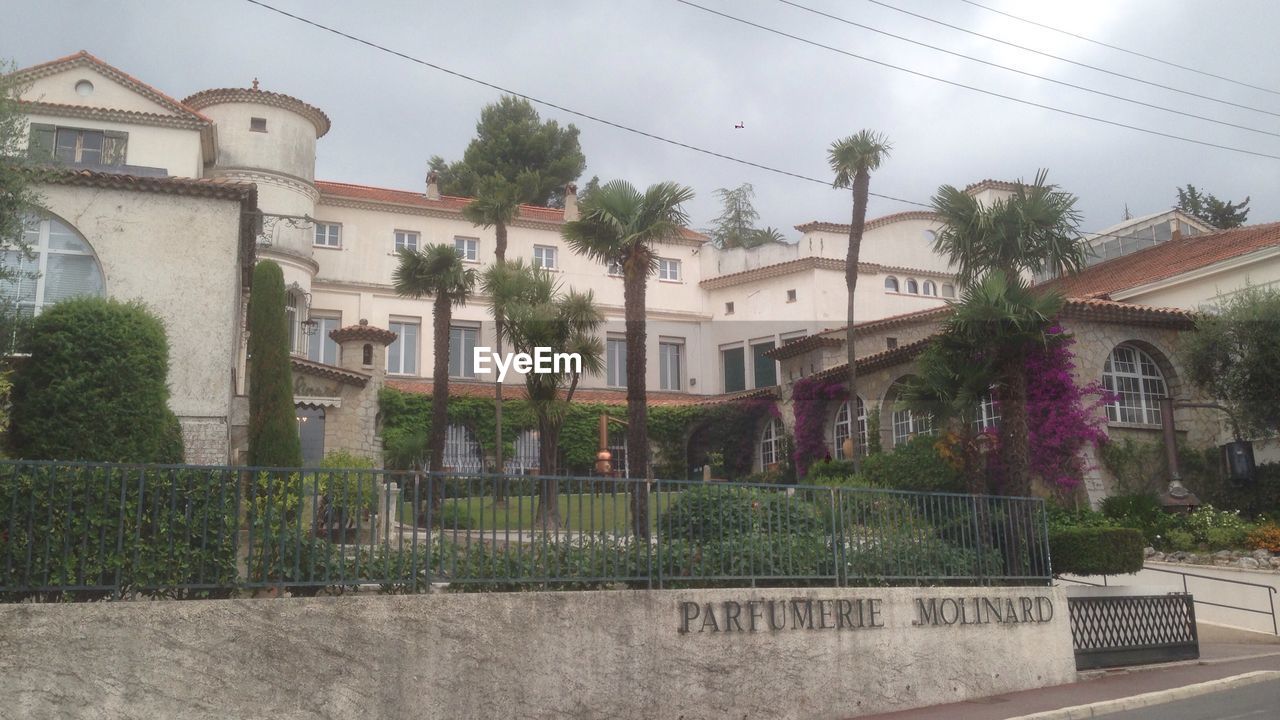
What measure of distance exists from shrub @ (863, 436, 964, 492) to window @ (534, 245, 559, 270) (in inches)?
739

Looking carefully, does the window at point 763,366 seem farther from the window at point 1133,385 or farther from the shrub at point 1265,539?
the shrub at point 1265,539

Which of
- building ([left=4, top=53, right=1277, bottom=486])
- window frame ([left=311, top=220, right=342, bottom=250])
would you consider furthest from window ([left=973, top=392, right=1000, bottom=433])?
window frame ([left=311, top=220, right=342, bottom=250])

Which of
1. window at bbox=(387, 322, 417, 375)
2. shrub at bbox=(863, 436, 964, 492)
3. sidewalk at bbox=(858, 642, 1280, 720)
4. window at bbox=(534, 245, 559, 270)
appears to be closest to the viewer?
sidewalk at bbox=(858, 642, 1280, 720)

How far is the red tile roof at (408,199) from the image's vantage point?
1646 inches

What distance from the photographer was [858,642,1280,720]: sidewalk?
456 inches

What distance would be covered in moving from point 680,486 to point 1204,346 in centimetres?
1953

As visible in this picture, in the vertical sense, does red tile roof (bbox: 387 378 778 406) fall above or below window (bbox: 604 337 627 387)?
below

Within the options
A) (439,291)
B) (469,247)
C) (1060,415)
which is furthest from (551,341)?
(469,247)

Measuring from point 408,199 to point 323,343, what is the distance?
6.83 metres

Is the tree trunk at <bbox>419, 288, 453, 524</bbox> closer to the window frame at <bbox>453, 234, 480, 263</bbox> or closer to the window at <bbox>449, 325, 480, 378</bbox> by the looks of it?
the window at <bbox>449, 325, 480, 378</bbox>

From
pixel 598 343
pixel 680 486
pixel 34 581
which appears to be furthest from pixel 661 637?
pixel 598 343

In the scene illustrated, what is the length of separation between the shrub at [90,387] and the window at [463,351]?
2421 cm

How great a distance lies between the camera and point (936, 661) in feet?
40.3

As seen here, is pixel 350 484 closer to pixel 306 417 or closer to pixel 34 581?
pixel 34 581
